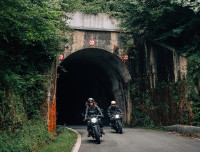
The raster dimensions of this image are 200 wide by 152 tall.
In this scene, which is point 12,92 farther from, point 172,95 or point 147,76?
point 147,76

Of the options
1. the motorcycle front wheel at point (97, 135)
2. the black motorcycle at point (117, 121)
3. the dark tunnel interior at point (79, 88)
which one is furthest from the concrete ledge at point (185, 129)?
the dark tunnel interior at point (79, 88)

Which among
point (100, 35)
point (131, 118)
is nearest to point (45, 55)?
point (100, 35)

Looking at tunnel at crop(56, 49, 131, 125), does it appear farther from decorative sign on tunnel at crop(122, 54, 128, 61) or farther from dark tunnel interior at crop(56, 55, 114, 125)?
decorative sign on tunnel at crop(122, 54, 128, 61)

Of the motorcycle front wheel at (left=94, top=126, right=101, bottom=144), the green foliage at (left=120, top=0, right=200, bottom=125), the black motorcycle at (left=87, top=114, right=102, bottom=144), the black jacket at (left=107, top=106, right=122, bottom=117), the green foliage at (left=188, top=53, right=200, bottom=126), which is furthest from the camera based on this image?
the black jacket at (left=107, top=106, right=122, bottom=117)

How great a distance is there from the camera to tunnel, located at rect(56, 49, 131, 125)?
57.5ft

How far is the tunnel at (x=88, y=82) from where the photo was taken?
57.5 feet

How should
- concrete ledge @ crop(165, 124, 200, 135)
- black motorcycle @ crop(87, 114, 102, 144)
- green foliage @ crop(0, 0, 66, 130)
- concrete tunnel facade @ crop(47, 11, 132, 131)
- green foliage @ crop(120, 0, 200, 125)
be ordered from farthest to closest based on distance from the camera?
concrete tunnel facade @ crop(47, 11, 132, 131) < green foliage @ crop(120, 0, 200, 125) < concrete ledge @ crop(165, 124, 200, 135) < black motorcycle @ crop(87, 114, 102, 144) < green foliage @ crop(0, 0, 66, 130)

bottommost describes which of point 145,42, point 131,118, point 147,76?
point 131,118

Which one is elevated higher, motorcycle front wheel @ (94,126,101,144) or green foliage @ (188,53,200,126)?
green foliage @ (188,53,200,126)

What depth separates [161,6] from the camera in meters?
12.4

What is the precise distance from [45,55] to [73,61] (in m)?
8.50

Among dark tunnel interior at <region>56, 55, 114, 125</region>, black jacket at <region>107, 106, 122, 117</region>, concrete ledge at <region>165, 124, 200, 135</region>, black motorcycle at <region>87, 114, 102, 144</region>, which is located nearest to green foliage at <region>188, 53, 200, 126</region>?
concrete ledge at <region>165, 124, 200, 135</region>

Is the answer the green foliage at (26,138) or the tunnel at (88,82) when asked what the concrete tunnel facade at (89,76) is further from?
the green foliage at (26,138)

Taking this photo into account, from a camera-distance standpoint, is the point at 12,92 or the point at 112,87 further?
the point at 112,87
